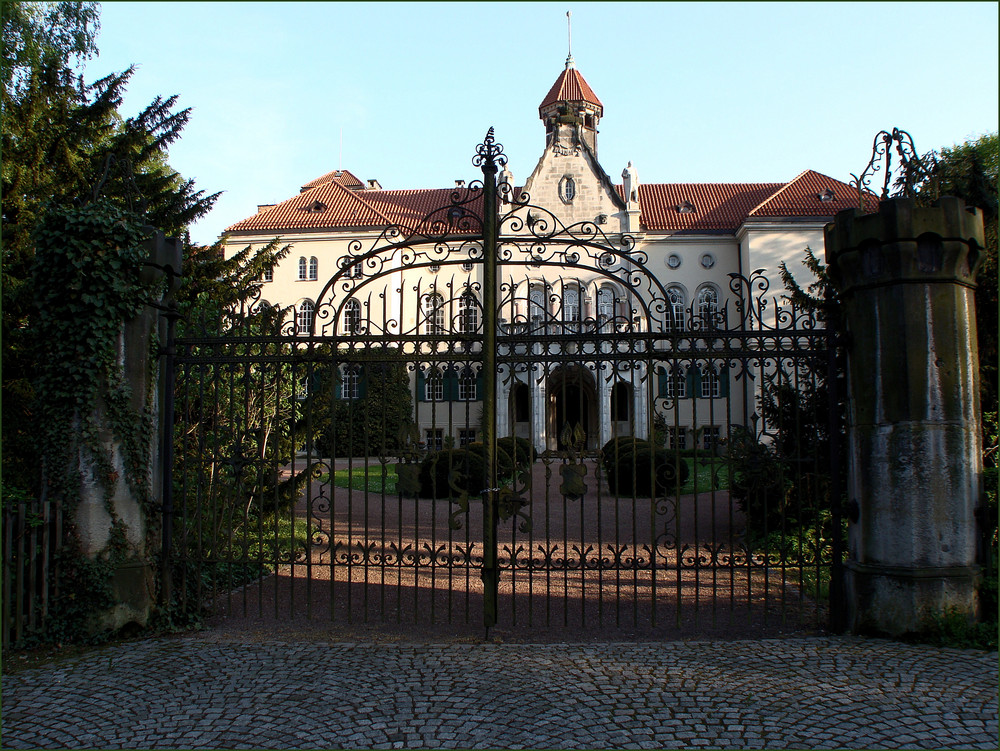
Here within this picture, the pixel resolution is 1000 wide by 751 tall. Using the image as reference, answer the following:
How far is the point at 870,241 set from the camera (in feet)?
17.4

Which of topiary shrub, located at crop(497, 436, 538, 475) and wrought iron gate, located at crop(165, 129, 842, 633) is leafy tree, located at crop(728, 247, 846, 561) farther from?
topiary shrub, located at crop(497, 436, 538, 475)

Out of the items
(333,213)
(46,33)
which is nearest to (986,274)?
(46,33)

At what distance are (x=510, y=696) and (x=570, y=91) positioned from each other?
116 ft

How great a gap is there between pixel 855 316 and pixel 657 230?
28622 mm

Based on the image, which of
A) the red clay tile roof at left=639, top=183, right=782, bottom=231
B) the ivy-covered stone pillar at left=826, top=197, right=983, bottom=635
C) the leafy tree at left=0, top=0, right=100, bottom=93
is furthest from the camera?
the red clay tile roof at left=639, top=183, right=782, bottom=231

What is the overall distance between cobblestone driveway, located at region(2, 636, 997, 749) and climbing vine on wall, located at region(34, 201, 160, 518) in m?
1.41

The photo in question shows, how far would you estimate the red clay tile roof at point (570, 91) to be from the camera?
35344mm

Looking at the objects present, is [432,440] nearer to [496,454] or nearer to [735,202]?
[496,454]

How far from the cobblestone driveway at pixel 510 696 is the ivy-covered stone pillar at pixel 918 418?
1.42 ft

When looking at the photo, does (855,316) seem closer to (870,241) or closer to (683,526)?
(870,241)

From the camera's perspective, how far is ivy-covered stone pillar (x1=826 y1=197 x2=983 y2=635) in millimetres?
5160

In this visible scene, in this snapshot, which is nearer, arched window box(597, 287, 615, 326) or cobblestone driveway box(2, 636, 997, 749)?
cobblestone driveway box(2, 636, 997, 749)

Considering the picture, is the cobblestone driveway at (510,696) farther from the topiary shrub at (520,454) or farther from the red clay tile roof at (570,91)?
the red clay tile roof at (570,91)

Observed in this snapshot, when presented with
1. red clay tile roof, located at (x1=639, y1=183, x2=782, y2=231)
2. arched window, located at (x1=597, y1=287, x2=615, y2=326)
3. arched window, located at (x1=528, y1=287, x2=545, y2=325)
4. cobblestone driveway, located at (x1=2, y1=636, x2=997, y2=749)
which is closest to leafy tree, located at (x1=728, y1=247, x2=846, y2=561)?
cobblestone driveway, located at (x1=2, y1=636, x2=997, y2=749)
